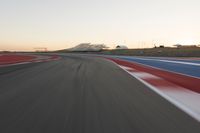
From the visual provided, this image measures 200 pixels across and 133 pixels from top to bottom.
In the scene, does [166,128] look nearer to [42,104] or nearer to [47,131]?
[47,131]

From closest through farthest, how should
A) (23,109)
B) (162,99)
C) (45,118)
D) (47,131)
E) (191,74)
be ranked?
(47,131) → (45,118) → (23,109) → (162,99) → (191,74)

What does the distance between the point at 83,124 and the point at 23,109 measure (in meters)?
2.02

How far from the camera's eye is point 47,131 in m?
5.44

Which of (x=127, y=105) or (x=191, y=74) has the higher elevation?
(x=127, y=105)

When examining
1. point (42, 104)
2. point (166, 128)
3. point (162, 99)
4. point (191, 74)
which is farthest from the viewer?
point (191, 74)

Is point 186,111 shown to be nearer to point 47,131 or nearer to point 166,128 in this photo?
point 166,128

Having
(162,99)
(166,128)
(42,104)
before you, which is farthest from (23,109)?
(162,99)

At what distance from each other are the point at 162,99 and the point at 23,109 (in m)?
4.11

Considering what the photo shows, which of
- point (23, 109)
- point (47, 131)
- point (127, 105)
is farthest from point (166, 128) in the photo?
point (23, 109)

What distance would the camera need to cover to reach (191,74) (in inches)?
671

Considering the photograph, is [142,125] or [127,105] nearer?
[142,125]

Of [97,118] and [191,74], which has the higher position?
[97,118]

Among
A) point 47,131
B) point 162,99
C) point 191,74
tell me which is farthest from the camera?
point 191,74

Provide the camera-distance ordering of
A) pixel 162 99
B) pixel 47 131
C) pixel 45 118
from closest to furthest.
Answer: pixel 47 131, pixel 45 118, pixel 162 99
